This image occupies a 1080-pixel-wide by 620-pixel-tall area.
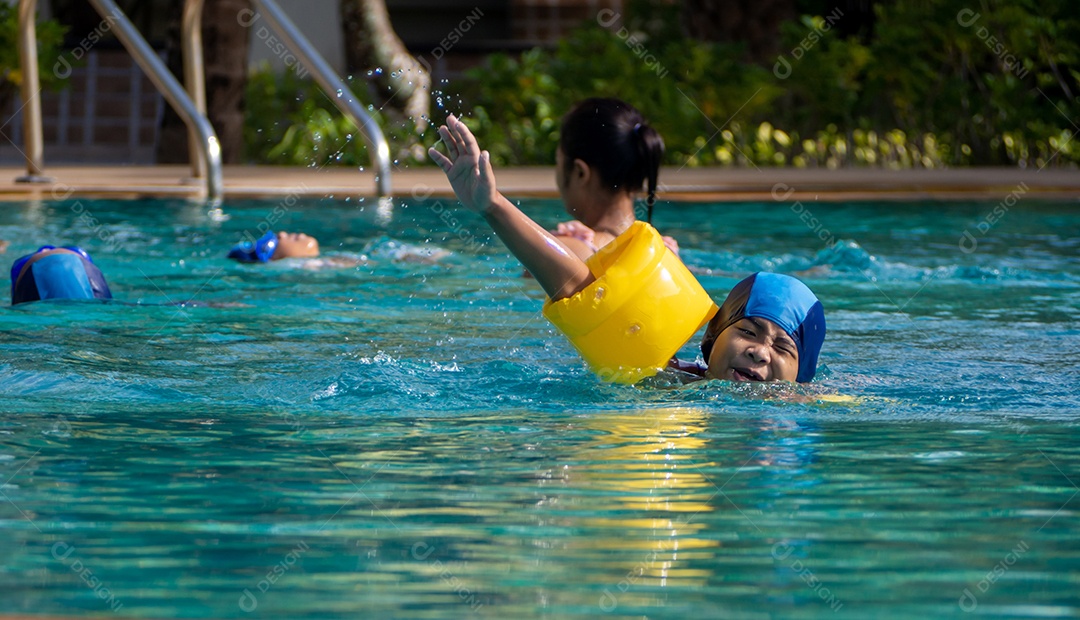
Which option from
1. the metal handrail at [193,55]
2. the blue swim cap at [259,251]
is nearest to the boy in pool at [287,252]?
the blue swim cap at [259,251]

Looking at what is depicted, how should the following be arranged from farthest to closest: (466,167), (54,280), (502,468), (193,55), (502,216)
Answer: (193,55) → (54,280) → (502,216) → (466,167) → (502,468)

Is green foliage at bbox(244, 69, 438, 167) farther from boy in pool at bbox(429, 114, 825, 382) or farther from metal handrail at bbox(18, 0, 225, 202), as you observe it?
boy in pool at bbox(429, 114, 825, 382)

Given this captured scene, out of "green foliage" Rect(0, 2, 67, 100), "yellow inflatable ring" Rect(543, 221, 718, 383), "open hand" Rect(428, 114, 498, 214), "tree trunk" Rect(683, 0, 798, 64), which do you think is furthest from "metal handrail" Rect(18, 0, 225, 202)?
"open hand" Rect(428, 114, 498, 214)

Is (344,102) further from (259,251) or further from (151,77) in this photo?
(151,77)

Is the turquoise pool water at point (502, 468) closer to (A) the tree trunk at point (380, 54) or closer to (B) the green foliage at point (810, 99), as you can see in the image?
(B) the green foliage at point (810, 99)

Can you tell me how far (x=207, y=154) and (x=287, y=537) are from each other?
7.82m

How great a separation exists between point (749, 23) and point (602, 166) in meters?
10.2

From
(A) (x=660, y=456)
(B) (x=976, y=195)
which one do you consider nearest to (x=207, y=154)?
(B) (x=976, y=195)

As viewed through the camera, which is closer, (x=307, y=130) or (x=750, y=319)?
(x=750, y=319)

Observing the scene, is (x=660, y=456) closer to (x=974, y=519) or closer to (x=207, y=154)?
(x=974, y=519)

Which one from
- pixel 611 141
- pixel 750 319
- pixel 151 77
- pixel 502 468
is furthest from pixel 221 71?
pixel 502 468

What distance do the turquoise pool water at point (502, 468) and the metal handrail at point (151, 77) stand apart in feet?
12.0

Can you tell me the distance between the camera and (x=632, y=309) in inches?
167

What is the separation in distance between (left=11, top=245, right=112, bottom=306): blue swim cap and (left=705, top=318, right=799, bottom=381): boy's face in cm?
298
